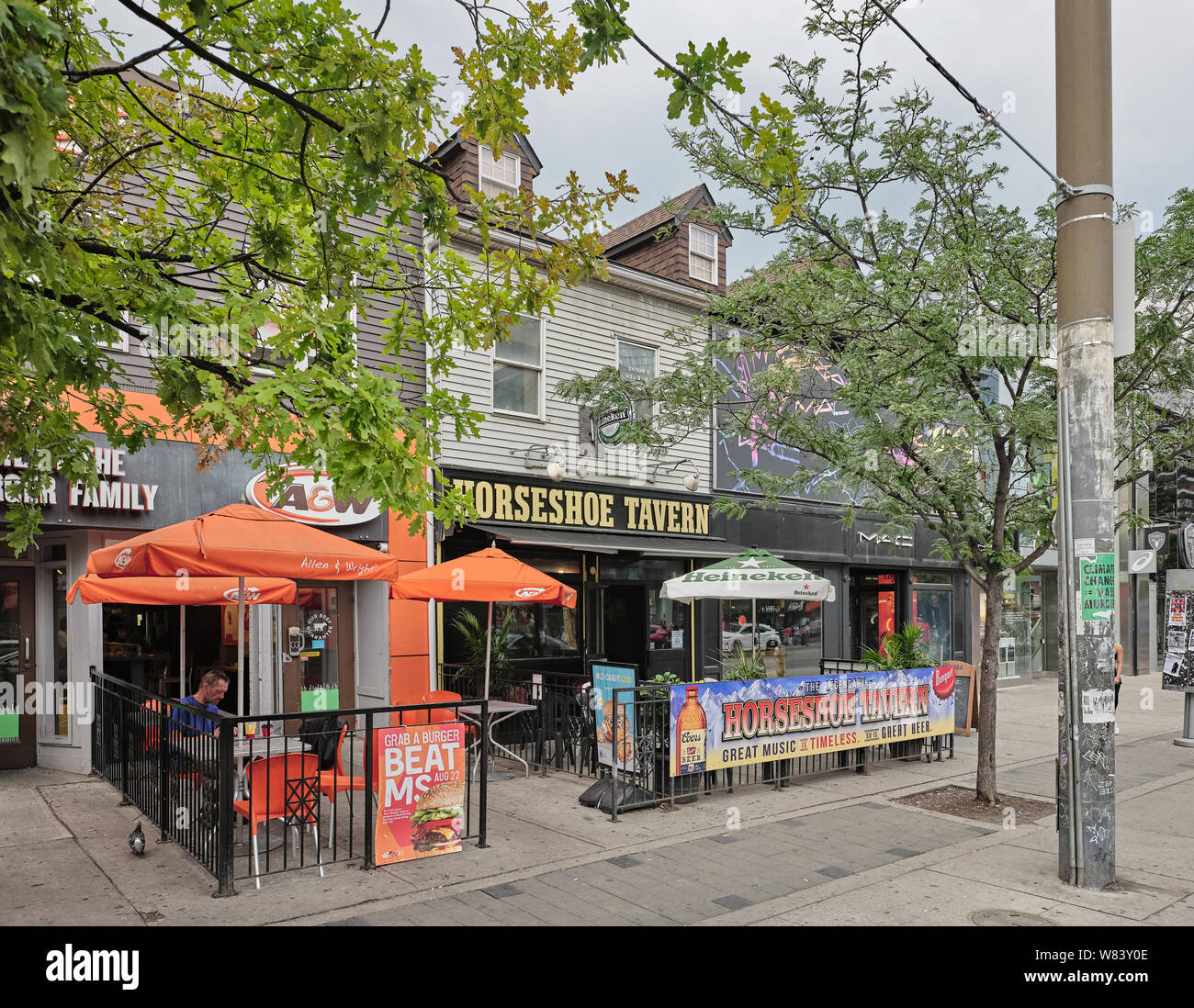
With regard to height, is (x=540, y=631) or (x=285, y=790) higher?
(x=540, y=631)

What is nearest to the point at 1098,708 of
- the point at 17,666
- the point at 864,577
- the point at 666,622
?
the point at 666,622

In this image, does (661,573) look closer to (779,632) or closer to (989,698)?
(779,632)

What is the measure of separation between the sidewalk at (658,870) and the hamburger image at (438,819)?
0.58ft

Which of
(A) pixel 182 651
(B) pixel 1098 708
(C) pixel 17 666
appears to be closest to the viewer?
(B) pixel 1098 708

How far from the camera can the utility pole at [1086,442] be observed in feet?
21.2

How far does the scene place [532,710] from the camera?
11.1 metres

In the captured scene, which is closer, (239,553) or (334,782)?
(334,782)

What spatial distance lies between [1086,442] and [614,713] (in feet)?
15.0

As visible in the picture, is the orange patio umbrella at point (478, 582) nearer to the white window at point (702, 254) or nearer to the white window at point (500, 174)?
the white window at point (500, 174)

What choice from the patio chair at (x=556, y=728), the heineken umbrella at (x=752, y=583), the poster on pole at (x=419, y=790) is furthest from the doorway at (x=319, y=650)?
the poster on pole at (x=419, y=790)

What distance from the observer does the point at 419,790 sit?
23.4 ft

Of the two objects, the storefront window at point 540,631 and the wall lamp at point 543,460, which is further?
the wall lamp at point 543,460

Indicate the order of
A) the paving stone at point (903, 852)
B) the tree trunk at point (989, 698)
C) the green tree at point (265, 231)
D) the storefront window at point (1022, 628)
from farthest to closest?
the storefront window at point (1022, 628), the tree trunk at point (989, 698), the paving stone at point (903, 852), the green tree at point (265, 231)

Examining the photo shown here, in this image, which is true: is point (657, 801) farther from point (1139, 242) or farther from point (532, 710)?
point (1139, 242)
